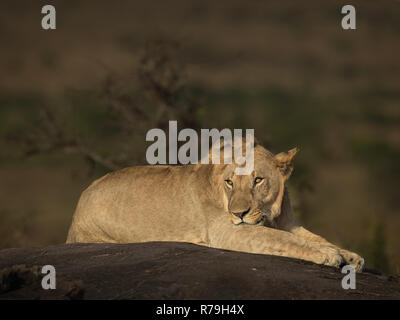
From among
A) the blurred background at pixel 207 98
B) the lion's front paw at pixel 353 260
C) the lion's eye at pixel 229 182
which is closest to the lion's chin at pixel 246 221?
the lion's eye at pixel 229 182

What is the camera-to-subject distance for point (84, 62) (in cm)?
3597

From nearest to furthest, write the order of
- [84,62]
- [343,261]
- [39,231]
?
1. [343,261]
2. [39,231]
3. [84,62]

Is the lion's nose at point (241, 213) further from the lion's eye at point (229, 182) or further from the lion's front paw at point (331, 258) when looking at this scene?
the lion's front paw at point (331, 258)

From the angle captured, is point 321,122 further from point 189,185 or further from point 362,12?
point 189,185

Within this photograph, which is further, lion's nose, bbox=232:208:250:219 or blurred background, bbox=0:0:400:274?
blurred background, bbox=0:0:400:274

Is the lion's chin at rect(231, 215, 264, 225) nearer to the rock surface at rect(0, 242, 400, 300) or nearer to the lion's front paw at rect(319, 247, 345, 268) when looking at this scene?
the rock surface at rect(0, 242, 400, 300)

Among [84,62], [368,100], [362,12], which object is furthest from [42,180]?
[362,12]

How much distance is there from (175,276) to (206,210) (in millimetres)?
1647

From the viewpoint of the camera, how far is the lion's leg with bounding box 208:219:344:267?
6.21 m

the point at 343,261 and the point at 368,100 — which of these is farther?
the point at 368,100

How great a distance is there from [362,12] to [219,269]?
136ft

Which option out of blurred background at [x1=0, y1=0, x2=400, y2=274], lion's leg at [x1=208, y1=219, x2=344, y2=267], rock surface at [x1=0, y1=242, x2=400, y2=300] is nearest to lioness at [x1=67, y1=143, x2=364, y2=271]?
lion's leg at [x1=208, y1=219, x2=344, y2=267]

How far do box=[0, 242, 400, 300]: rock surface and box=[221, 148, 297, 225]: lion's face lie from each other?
0.48 meters
